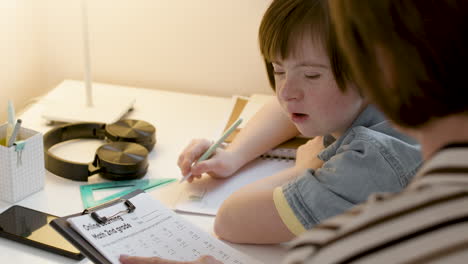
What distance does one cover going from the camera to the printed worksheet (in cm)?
85

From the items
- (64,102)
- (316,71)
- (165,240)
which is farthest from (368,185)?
(64,102)

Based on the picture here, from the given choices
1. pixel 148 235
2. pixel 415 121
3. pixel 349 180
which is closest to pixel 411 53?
pixel 415 121

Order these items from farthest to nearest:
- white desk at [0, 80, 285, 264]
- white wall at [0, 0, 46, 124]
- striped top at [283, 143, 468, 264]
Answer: white wall at [0, 0, 46, 124], white desk at [0, 80, 285, 264], striped top at [283, 143, 468, 264]

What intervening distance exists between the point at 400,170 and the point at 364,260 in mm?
438

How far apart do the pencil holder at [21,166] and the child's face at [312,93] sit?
0.42 meters

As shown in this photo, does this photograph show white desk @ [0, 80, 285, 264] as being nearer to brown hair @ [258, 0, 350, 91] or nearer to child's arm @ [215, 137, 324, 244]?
child's arm @ [215, 137, 324, 244]

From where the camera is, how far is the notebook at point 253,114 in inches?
48.1

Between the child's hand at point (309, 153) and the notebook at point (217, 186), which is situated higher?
the child's hand at point (309, 153)

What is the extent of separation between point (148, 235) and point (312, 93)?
0.32m

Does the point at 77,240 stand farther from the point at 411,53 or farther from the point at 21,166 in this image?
the point at 411,53

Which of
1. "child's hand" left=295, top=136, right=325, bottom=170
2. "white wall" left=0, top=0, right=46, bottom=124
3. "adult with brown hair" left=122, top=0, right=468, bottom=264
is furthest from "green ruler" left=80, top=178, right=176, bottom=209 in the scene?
"adult with brown hair" left=122, top=0, right=468, bottom=264

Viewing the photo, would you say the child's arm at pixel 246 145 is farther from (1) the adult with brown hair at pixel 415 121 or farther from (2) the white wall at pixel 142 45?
(1) the adult with brown hair at pixel 415 121

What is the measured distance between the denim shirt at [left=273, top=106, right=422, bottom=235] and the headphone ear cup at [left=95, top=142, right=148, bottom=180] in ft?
1.00

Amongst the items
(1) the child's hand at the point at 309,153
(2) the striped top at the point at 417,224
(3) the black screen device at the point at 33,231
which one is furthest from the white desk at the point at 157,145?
(2) the striped top at the point at 417,224
